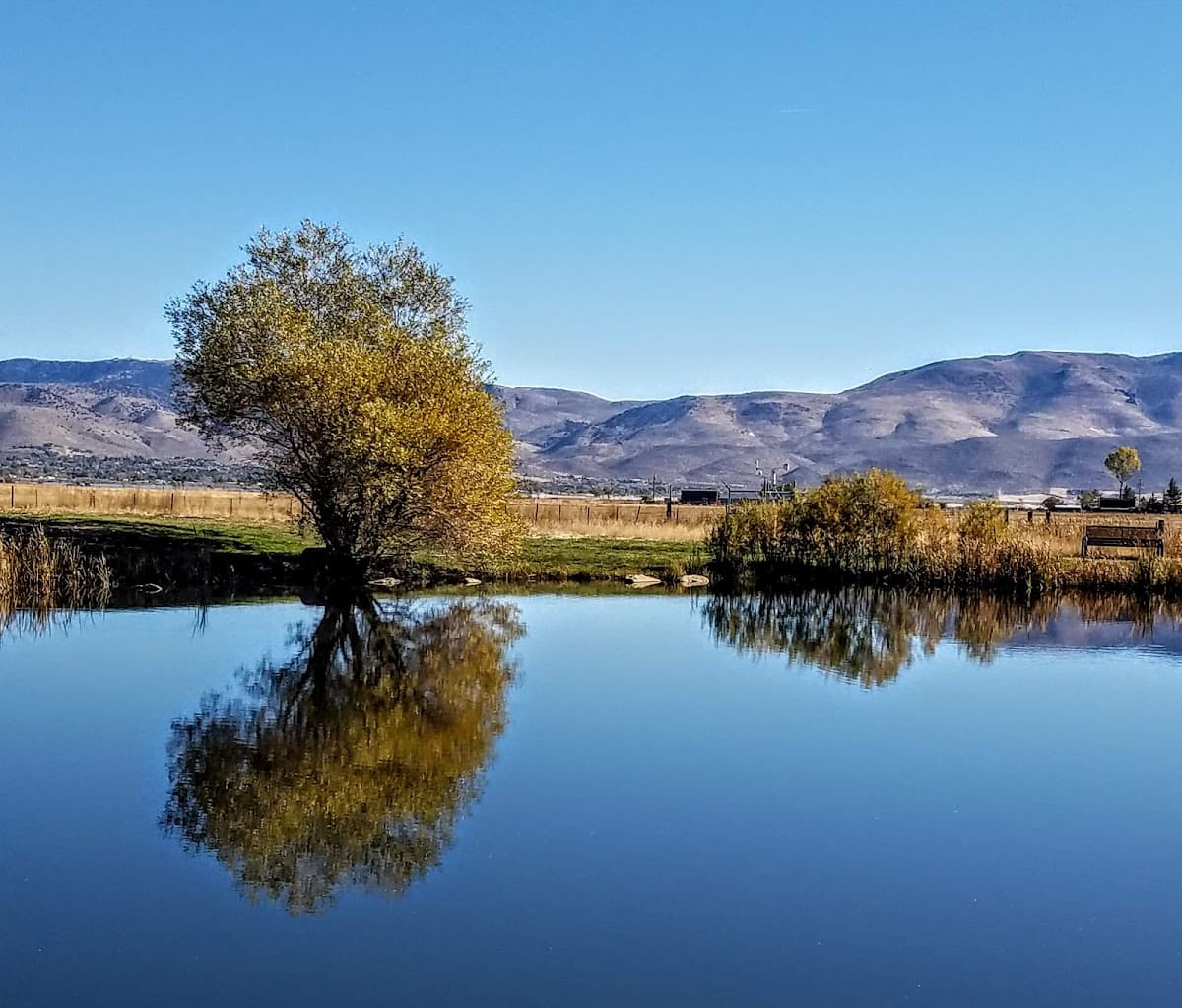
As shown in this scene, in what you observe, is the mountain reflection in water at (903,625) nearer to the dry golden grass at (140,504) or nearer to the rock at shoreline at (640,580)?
the rock at shoreline at (640,580)

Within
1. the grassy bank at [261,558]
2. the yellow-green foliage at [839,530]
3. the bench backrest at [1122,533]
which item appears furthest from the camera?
the bench backrest at [1122,533]

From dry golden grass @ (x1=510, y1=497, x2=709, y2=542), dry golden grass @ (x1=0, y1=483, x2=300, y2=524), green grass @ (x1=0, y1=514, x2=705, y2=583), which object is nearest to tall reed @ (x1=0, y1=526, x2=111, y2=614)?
green grass @ (x1=0, y1=514, x2=705, y2=583)

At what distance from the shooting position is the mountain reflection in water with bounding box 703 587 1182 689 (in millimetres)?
28578

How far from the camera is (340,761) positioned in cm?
1833

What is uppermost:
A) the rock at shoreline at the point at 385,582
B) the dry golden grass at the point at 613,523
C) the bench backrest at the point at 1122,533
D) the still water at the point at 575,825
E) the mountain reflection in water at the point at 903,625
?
the bench backrest at the point at 1122,533

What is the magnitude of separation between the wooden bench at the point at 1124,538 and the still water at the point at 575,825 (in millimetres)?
16962

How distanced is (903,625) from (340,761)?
1727 centimetres

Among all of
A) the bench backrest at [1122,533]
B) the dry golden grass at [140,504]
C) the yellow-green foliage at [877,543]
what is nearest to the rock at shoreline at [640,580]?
the yellow-green foliage at [877,543]

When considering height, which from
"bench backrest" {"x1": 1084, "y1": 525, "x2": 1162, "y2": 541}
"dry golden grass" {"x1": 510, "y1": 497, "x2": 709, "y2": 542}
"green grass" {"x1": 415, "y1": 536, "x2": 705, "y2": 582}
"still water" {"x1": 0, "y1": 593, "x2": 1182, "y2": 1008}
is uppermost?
"bench backrest" {"x1": 1084, "y1": 525, "x2": 1162, "y2": 541}

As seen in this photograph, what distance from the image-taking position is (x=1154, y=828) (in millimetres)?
16266

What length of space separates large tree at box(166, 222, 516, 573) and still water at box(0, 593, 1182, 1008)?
8201 millimetres

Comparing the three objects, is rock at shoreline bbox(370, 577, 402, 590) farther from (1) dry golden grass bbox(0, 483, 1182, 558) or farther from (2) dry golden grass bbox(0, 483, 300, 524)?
(2) dry golden grass bbox(0, 483, 300, 524)

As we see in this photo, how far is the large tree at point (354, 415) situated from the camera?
35.2 m

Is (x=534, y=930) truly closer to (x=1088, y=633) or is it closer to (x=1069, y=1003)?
(x=1069, y=1003)
